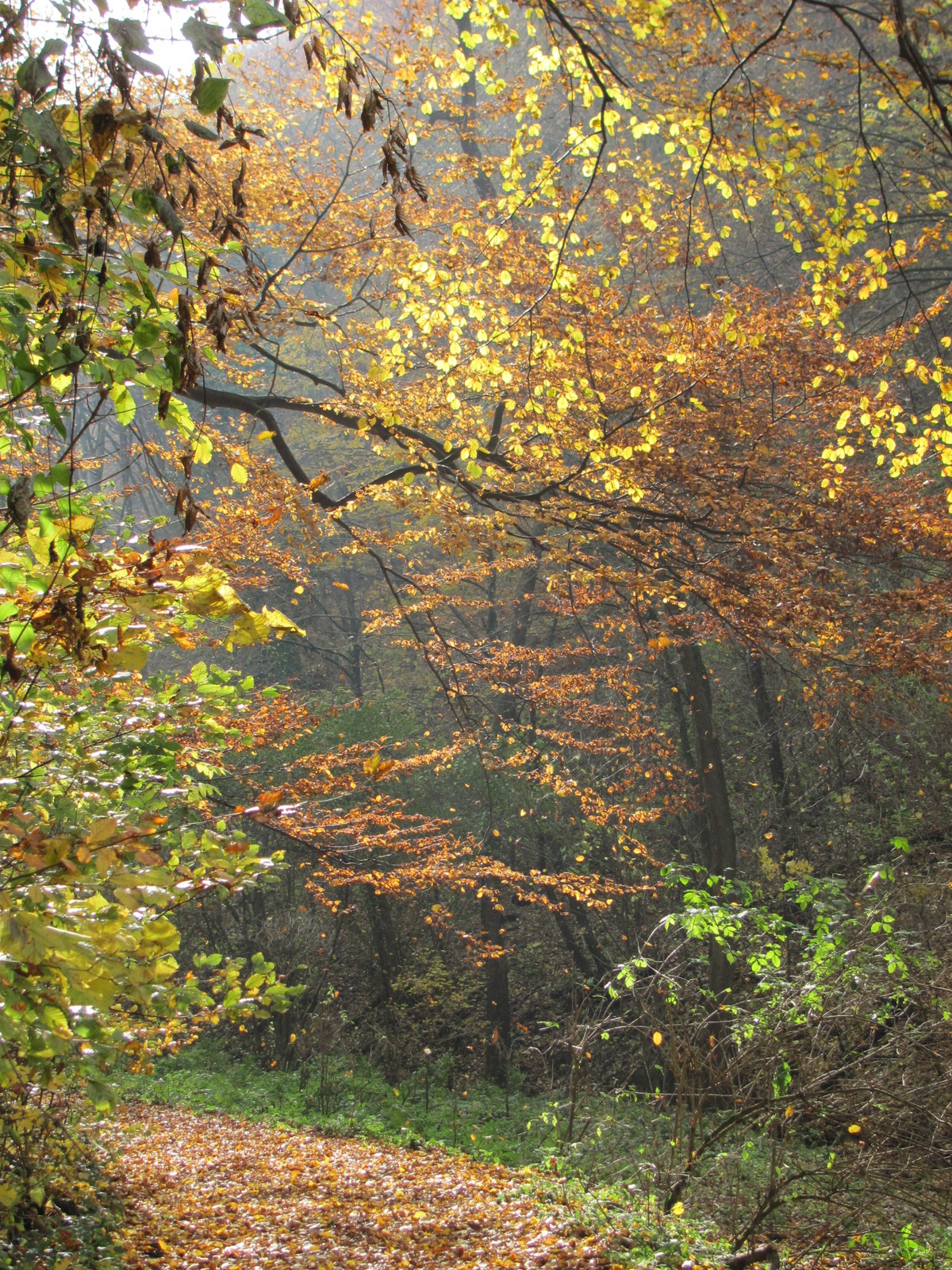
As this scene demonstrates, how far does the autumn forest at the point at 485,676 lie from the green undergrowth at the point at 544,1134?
0.06 meters

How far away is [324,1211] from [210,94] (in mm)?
5292

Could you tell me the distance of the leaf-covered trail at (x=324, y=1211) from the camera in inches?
152

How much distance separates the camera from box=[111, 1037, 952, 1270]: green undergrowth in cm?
390

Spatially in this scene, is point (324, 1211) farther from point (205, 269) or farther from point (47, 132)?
point (47, 132)

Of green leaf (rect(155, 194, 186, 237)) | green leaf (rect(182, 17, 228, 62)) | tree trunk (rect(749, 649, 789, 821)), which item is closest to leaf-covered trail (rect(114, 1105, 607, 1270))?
green leaf (rect(155, 194, 186, 237))

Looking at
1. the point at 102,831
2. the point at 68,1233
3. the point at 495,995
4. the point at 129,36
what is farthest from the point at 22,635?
the point at 495,995

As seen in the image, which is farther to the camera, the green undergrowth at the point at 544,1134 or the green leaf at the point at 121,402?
the green undergrowth at the point at 544,1134

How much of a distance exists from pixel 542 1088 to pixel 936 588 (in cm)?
733

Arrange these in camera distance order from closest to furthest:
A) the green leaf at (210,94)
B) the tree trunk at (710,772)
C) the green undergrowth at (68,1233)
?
the green leaf at (210,94) < the green undergrowth at (68,1233) < the tree trunk at (710,772)

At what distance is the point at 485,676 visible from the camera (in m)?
8.62

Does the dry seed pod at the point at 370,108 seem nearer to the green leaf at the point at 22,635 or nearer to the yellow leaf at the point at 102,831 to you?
the green leaf at the point at 22,635

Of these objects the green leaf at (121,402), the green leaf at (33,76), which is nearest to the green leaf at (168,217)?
the green leaf at (33,76)

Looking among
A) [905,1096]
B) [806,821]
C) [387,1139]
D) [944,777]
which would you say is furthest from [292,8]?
[806,821]

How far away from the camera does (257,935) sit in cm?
1182
